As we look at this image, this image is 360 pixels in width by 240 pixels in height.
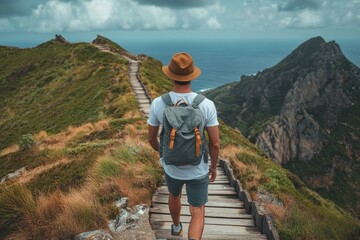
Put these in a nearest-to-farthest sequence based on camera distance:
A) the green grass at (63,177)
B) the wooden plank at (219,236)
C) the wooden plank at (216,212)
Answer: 1. the wooden plank at (219,236)
2. the wooden plank at (216,212)
3. the green grass at (63,177)

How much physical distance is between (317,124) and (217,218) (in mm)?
145817

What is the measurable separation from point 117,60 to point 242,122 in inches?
5607

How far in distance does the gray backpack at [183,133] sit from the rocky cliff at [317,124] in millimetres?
102611

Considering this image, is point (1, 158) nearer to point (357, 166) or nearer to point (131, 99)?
point (131, 99)

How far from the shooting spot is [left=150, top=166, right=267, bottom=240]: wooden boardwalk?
605cm

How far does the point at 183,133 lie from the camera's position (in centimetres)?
421

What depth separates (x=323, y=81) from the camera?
163375 millimetres

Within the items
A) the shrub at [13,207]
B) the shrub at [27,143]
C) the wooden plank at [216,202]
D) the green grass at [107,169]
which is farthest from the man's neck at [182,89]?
the shrub at [27,143]

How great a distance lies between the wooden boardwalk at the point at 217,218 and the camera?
6.05 meters

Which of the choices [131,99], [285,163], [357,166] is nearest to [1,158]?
[131,99]

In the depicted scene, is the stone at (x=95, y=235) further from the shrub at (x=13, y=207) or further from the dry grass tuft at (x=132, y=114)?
the dry grass tuft at (x=132, y=114)

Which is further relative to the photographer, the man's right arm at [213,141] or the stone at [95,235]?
the stone at [95,235]

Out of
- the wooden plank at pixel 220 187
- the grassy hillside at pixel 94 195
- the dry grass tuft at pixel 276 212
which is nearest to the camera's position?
the grassy hillside at pixel 94 195

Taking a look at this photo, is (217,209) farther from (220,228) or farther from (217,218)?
(220,228)
